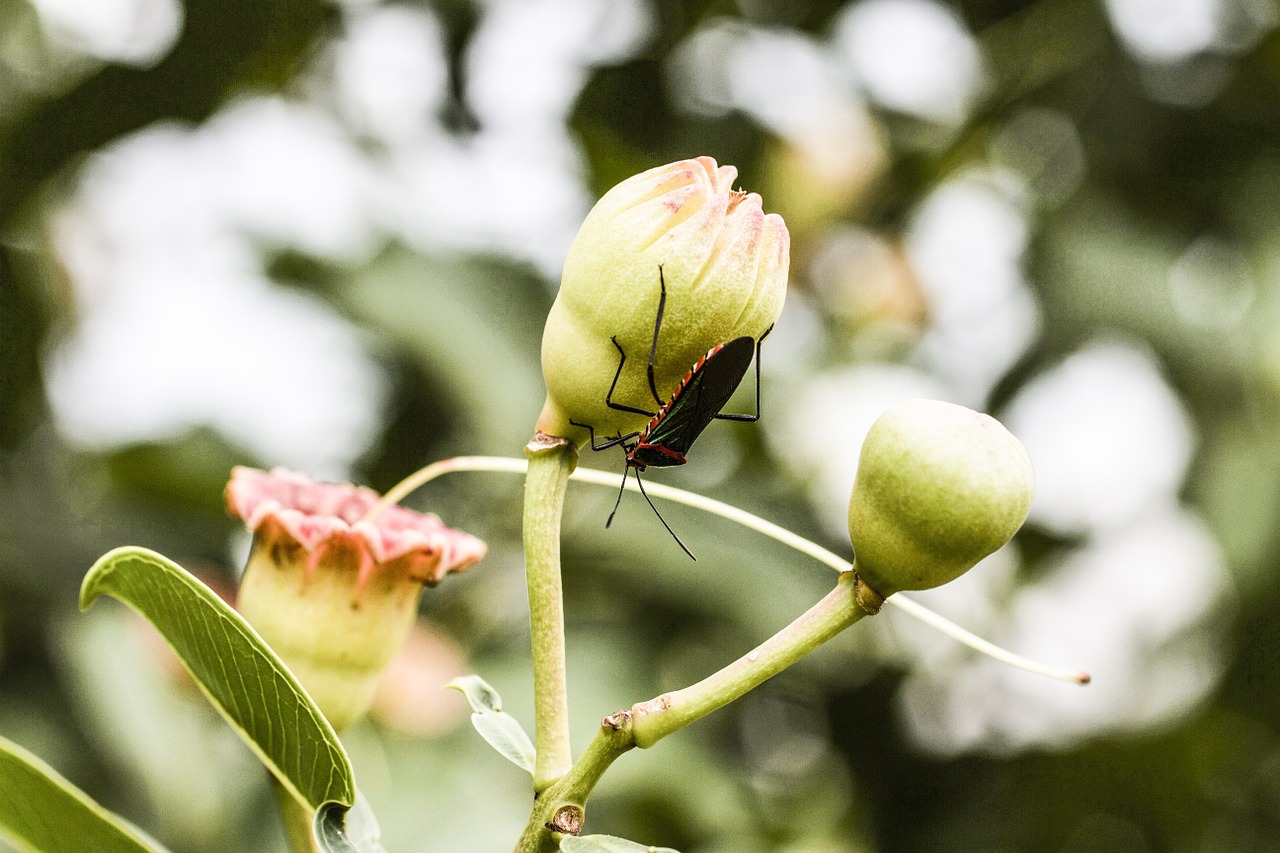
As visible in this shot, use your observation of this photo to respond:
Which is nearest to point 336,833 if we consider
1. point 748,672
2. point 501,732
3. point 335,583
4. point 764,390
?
point 501,732

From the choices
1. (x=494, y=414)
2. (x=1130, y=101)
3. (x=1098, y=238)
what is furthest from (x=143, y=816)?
(x=1130, y=101)

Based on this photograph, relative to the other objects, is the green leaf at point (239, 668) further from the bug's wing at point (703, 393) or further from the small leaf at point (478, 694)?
the bug's wing at point (703, 393)

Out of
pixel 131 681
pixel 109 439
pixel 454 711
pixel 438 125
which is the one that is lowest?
pixel 454 711

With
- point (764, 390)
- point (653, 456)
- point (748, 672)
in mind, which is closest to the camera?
point (748, 672)

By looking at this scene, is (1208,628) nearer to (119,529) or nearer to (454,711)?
(454,711)

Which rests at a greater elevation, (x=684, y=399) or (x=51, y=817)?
(x=684, y=399)

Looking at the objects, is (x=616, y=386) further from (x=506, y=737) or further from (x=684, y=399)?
(x=506, y=737)

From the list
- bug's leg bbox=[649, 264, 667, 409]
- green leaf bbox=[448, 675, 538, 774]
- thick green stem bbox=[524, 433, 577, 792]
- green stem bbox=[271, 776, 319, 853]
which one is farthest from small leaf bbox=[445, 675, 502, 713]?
bug's leg bbox=[649, 264, 667, 409]
